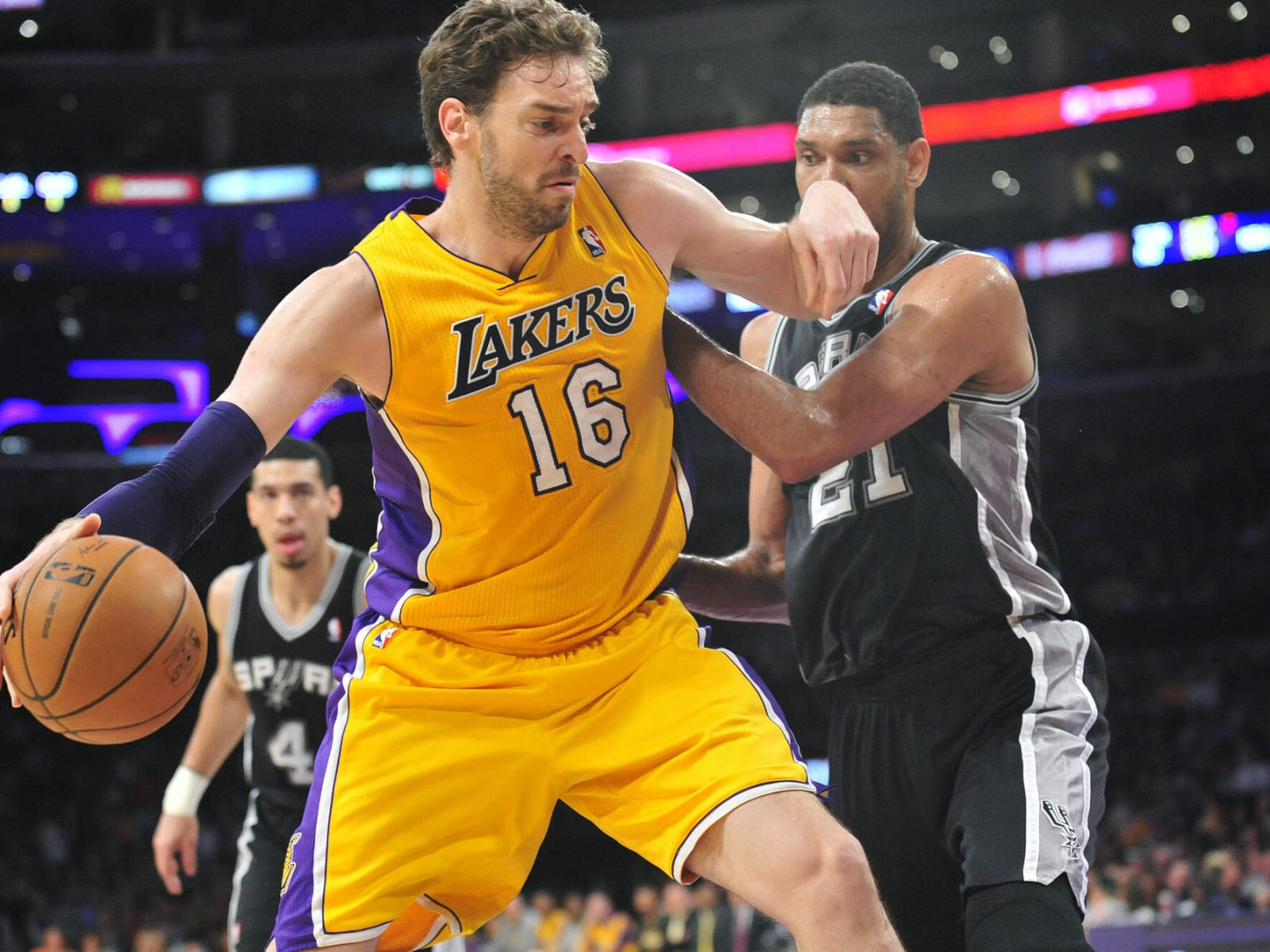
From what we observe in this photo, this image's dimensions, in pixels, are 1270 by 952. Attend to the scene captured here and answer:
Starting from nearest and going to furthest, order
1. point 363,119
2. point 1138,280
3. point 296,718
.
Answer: point 296,718 < point 1138,280 < point 363,119

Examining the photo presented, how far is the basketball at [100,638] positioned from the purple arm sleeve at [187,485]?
0.06 metres

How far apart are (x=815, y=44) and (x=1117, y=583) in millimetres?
10676

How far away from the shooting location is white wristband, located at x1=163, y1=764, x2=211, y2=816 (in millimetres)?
5621

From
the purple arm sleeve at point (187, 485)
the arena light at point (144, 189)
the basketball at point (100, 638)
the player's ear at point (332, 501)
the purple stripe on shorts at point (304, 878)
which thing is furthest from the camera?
the arena light at point (144, 189)

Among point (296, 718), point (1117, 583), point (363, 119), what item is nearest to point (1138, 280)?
point (1117, 583)

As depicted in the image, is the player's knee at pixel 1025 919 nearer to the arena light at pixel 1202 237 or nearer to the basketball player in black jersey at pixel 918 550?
the basketball player in black jersey at pixel 918 550

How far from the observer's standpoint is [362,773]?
3.03 m

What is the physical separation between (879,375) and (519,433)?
3.01ft

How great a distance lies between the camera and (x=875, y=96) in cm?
370

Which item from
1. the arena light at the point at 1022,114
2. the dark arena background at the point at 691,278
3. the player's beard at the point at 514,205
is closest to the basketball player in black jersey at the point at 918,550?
the player's beard at the point at 514,205

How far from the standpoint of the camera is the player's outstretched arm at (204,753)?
5586 mm

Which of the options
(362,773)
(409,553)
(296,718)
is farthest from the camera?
(296,718)

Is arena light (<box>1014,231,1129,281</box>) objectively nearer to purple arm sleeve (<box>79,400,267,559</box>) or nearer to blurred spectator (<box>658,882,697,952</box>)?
blurred spectator (<box>658,882,697,952</box>)

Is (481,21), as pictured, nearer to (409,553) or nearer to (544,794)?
(409,553)
